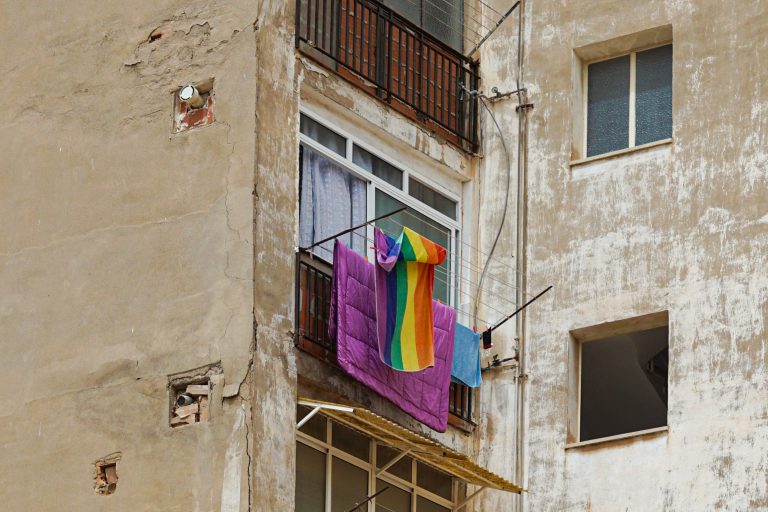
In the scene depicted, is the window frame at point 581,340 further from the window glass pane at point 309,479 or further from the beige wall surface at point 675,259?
the window glass pane at point 309,479

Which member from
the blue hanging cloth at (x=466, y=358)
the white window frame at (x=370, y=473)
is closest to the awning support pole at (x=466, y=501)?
the white window frame at (x=370, y=473)

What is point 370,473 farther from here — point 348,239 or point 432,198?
point 432,198

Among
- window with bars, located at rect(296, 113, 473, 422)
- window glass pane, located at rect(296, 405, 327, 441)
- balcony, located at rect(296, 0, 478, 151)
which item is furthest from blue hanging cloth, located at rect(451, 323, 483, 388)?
balcony, located at rect(296, 0, 478, 151)

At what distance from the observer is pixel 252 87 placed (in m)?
24.2

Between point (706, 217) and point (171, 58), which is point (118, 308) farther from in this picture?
point (706, 217)

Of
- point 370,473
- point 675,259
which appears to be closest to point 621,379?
point 675,259

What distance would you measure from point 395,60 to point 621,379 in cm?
483

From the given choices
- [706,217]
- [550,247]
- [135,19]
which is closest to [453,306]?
[550,247]

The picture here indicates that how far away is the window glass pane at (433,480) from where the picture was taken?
84.4 ft

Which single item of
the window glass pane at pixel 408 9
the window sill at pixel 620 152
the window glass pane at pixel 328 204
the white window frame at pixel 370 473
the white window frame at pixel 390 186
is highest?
the window glass pane at pixel 408 9

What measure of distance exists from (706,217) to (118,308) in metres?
6.85

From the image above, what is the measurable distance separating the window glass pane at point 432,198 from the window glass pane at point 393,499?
3.66 metres

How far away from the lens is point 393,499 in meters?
25.3

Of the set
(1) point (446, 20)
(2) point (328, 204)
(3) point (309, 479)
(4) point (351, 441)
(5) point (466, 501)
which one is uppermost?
(1) point (446, 20)
